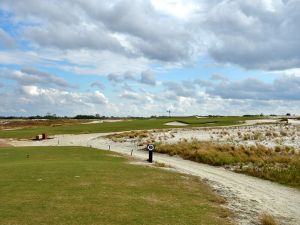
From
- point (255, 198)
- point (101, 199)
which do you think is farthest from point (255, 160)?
point (101, 199)

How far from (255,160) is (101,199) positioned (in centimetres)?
2048

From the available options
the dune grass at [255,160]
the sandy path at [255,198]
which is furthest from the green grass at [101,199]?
the dune grass at [255,160]

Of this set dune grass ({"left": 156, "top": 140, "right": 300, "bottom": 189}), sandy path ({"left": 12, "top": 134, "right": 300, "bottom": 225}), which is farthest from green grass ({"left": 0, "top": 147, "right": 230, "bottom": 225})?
dune grass ({"left": 156, "top": 140, "right": 300, "bottom": 189})

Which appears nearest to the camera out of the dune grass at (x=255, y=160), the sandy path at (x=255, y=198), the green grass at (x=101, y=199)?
the green grass at (x=101, y=199)

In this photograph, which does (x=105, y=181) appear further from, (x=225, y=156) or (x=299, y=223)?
(x=225, y=156)

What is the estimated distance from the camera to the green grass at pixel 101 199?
12.7m

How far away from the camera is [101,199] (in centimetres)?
1552

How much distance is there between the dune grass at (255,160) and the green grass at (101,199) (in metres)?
6.34

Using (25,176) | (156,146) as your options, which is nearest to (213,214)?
(25,176)

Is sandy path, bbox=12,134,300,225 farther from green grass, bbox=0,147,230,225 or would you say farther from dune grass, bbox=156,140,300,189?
dune grass, bbox=156,140,300,189

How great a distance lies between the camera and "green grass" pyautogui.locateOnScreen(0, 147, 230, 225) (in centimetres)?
1274

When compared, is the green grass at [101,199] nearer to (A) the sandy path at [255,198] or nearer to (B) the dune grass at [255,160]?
(A) the sandy path at [255,198]

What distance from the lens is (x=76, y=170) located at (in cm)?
2375

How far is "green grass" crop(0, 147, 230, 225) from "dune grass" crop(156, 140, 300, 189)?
634cm
